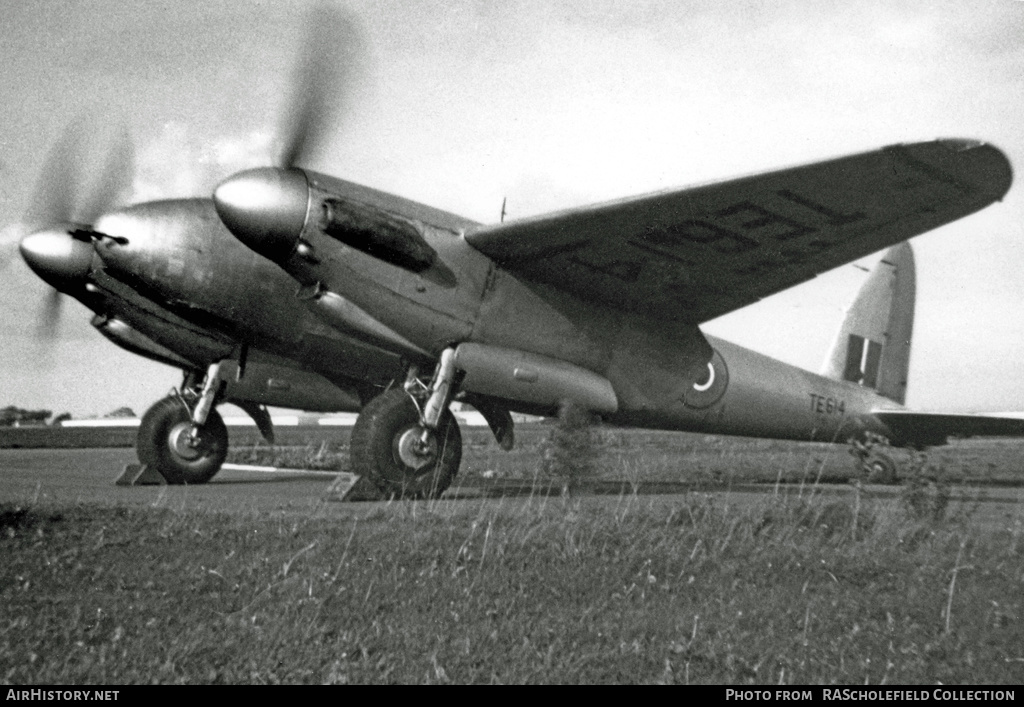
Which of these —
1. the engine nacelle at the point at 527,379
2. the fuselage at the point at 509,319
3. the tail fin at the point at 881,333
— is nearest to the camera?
the fuselage at the point at 509,319

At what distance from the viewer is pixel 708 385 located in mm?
10688

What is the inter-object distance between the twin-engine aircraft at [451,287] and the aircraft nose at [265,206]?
17 millimetres

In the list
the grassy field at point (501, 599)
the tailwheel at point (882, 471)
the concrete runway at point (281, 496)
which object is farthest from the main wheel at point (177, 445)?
the tailwheel at point (882, 471)

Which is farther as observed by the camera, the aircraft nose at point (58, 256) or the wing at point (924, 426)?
the wing at point (924, 426)

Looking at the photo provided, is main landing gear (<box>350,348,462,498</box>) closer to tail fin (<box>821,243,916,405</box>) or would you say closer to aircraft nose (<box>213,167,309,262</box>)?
aircraft nose (<box>213,167,309,262</box>)

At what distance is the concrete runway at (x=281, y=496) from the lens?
23.5 feet

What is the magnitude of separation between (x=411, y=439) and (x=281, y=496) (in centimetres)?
184

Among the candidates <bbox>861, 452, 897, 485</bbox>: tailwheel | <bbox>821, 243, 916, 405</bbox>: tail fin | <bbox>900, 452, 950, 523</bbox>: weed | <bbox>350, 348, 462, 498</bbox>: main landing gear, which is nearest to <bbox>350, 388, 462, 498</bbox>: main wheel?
<bbox>350, 348, 462, 498</bbox>: main landing gear

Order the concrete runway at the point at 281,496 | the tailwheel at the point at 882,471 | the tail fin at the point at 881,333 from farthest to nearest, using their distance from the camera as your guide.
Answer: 1. the tail fin at the point at 881,333
2. the tailwheel at the point at 882,471
3. the concrete runway at the point at 281,496

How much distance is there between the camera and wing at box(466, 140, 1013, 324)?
697 cm

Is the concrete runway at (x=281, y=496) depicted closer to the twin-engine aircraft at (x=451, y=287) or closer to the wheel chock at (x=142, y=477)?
the wheel chock at (x=142, y=477)

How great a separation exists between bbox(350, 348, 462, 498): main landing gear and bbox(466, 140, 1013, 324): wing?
148cm

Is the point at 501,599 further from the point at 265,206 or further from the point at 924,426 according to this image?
the point at 924,426
